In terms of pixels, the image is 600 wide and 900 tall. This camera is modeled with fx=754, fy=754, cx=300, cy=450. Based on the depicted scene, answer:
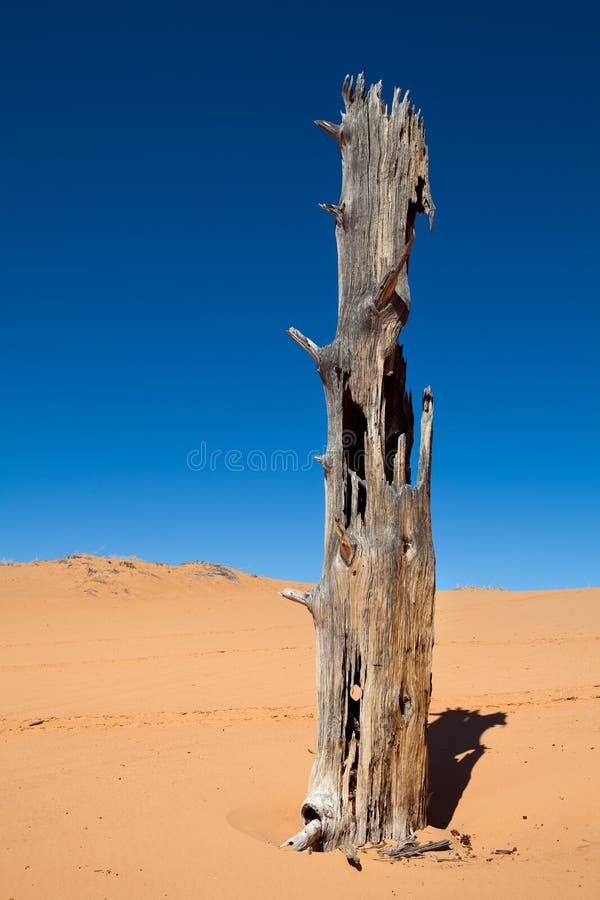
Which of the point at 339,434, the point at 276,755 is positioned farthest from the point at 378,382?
the point at 276,755

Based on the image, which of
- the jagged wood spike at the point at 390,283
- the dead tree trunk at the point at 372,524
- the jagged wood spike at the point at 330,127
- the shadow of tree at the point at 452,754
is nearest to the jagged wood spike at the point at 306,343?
the dead tree trunk at the point at 372,524

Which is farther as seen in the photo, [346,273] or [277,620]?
[277,620]

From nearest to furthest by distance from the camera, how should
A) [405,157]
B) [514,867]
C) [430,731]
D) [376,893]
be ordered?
[376,893] → [514,867] → [405,157] → [430,731]

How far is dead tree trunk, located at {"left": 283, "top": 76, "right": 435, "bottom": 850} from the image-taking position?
552 cm

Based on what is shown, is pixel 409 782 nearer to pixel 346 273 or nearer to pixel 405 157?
pixel 346 273

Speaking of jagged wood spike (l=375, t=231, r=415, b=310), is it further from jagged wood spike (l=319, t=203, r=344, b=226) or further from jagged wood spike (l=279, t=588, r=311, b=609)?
jagged wood spike (l=279, t=588, r=311, b=609)

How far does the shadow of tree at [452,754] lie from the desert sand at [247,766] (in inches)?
1.2

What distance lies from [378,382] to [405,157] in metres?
1.83

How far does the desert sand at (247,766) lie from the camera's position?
4.85 m

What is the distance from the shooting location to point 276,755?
7652mm

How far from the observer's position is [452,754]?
297 inches

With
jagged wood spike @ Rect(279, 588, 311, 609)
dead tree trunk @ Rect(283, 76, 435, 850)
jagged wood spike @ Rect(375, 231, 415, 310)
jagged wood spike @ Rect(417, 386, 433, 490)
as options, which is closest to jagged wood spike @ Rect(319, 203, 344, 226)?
dead tree trunk @ Rect(283, 76, 435, 850)

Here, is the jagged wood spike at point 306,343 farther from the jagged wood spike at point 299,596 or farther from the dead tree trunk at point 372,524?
the jagged wood spike at point 299,596

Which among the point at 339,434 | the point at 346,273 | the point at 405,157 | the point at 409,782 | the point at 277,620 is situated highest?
the point at 405,157
